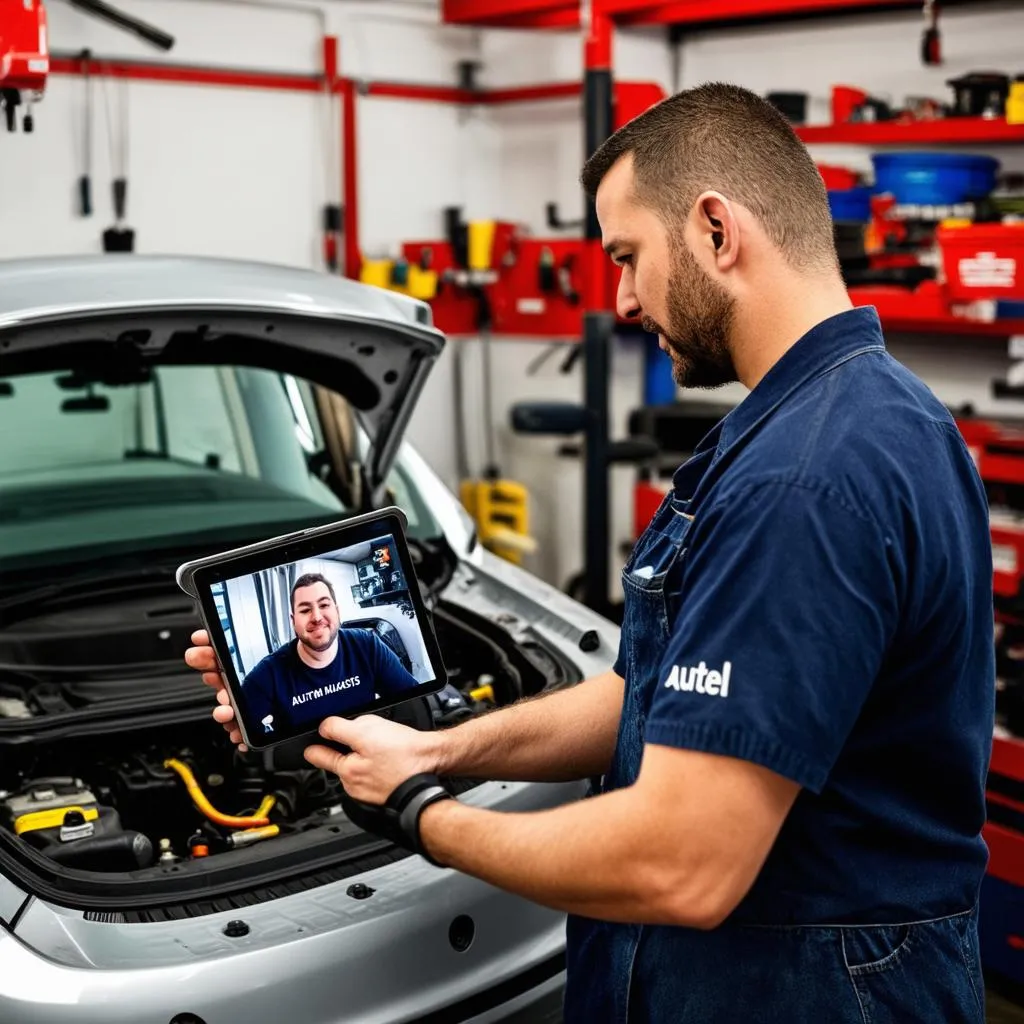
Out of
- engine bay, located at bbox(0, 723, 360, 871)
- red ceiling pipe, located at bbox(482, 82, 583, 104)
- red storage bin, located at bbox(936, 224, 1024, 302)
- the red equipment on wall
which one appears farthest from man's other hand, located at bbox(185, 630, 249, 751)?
red ceiling pipe, located at bbox(482, 82, 583, 104)

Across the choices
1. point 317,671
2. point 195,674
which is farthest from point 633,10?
point 317,671

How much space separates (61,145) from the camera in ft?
15.0

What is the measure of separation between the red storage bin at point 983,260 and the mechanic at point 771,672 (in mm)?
1911

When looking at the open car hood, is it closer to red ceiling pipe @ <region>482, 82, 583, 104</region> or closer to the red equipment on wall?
the red equipment on wall

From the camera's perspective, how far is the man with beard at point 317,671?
62.6 inches

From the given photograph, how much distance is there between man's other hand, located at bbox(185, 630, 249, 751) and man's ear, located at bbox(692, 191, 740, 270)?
0.76 metres

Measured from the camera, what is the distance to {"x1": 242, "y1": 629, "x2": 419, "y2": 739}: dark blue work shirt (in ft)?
5.21

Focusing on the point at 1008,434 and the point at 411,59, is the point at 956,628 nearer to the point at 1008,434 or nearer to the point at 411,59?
the point at 1008,434

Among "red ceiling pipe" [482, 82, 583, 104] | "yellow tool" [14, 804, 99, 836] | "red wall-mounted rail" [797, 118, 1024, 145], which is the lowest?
"yellow tool" [14, 804, 99, 836]

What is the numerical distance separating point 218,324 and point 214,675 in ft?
2.95

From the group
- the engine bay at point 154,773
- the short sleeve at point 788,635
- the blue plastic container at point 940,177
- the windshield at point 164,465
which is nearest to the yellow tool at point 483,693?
the engine bay at point 154,773

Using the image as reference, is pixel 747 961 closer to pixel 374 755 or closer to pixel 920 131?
pixel 374 755

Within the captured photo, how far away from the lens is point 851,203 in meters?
3.87

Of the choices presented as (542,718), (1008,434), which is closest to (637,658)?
(542,718)
